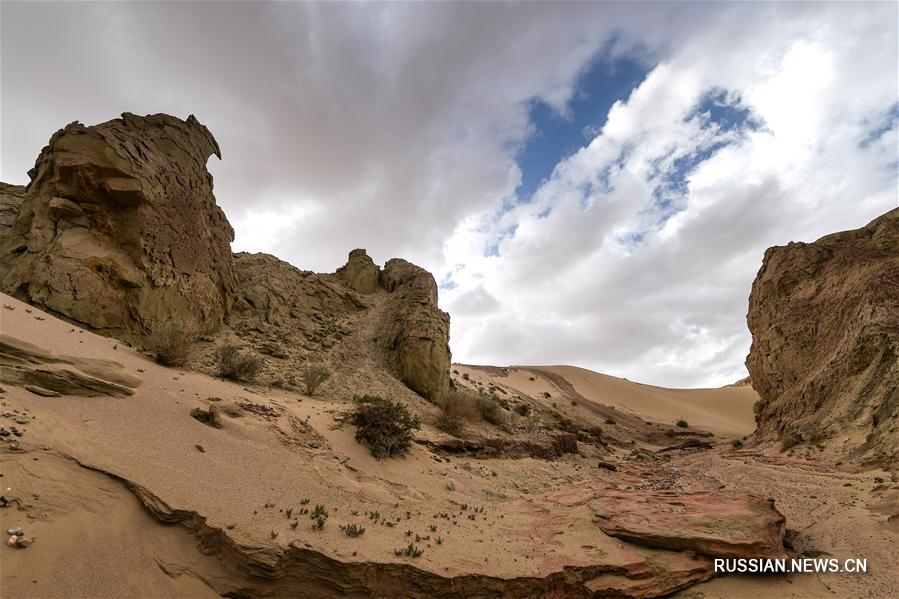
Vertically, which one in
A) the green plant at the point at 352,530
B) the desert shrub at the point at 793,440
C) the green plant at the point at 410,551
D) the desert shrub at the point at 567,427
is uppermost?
the desert shrub at the point at 793,440

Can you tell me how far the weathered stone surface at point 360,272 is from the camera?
27328 mm

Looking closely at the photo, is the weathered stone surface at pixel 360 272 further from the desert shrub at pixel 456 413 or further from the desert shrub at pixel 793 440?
the desert shrub at pixel 793 440

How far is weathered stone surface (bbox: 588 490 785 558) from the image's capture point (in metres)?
5.15

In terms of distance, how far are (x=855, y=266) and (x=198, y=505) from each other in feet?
73.5

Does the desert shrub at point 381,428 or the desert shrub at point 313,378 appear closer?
the desert shrub at point 381,428

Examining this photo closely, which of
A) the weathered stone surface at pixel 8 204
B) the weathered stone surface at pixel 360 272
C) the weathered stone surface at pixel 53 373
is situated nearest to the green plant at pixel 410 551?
the weathered stone surface at pixel 53 373

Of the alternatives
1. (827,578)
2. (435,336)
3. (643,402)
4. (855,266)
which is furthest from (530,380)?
(827,578)

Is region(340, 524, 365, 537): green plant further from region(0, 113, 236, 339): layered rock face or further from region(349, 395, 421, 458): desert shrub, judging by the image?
region(0, 113, 236, 339): layered rock face

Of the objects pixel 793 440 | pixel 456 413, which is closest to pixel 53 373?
pixel 456 413

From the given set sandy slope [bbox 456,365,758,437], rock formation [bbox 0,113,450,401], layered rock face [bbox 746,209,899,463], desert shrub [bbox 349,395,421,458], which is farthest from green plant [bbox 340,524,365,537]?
sandy slope [bbox 456,365,758,437]

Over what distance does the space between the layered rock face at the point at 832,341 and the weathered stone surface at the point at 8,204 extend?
27176mm

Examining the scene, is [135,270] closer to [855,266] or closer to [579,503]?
[579,503]

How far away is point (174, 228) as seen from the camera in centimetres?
1415

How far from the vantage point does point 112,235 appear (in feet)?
41.1
